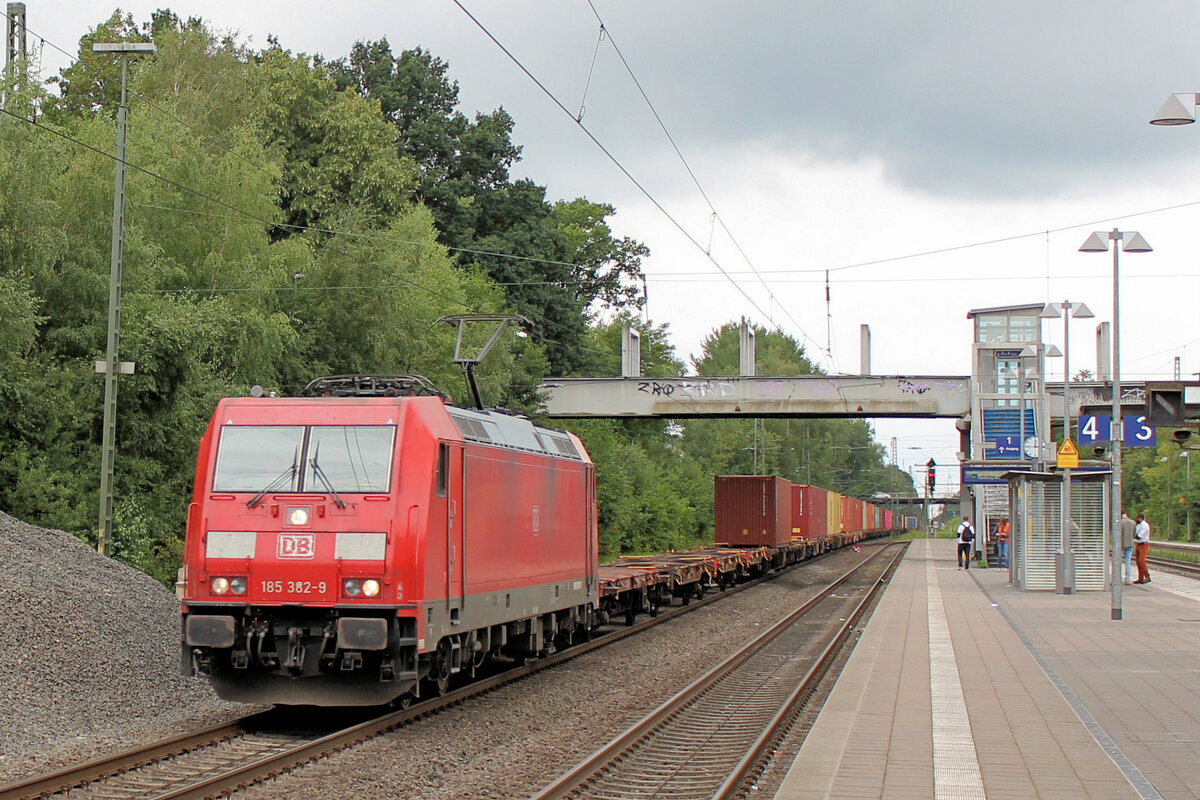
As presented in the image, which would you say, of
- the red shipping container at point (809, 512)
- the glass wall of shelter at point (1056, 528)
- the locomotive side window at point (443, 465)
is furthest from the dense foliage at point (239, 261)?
the glass wall of shelter at point (1056, 528)

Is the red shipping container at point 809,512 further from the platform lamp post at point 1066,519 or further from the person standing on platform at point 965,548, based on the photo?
the platform lamp post at point 1066,519

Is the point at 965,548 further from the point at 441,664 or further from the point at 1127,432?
the point at 441,664

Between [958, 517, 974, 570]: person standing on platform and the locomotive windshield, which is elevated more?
the locomotive windshield

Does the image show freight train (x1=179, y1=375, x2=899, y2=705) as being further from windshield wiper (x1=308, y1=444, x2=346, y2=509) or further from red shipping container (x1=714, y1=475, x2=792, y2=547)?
red shipping container (x1=714, y1=475, x2=792, y2=547)

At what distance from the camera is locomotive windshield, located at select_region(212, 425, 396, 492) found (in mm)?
11383

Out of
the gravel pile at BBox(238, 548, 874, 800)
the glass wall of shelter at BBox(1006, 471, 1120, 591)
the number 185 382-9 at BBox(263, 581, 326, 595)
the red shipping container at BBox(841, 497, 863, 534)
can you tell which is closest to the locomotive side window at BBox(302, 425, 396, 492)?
the number 185 382-9 at BBox(263, 581, 326, 595)

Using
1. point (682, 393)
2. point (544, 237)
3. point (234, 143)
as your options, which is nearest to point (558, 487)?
point (234, 143)

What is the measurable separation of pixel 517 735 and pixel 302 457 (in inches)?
125

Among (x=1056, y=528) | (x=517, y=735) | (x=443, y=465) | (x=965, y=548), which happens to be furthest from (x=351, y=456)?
(x=965, y=548)

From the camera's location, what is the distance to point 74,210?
25547mm

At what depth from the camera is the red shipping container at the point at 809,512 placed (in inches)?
1741

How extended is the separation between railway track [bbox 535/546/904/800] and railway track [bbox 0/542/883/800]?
2.15 metres

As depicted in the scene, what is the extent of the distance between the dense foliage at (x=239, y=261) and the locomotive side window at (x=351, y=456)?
11690 mm

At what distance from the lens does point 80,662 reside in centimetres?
1259
